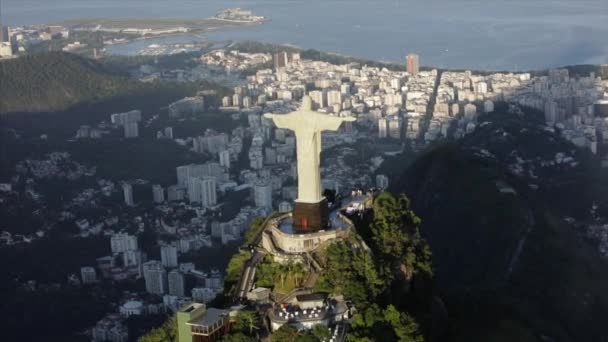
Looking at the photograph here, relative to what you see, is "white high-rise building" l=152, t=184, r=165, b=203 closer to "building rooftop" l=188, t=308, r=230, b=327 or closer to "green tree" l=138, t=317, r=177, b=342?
"green tree" l=138, t=317, r=177, b=342

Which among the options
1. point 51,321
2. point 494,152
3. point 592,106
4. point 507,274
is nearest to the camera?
point 507,274

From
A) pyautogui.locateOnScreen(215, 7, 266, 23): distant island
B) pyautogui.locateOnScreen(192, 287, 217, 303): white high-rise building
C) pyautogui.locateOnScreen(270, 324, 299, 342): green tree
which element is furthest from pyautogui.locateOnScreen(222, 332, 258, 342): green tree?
pyautogui.locateOnScreen(215, 7, 266, 23): distant island

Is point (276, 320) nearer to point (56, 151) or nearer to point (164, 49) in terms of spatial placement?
point (56, 151)

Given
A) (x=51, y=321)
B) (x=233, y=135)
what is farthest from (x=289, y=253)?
(x=233, y=135)

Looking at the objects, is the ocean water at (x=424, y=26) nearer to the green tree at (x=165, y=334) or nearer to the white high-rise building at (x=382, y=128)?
the white high-rise building at (x=382, y=128)

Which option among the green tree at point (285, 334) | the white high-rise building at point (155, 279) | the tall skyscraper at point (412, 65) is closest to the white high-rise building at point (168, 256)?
the white high-rise building at point (155, 279)

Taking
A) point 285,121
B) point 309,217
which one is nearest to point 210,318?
point 309,217
